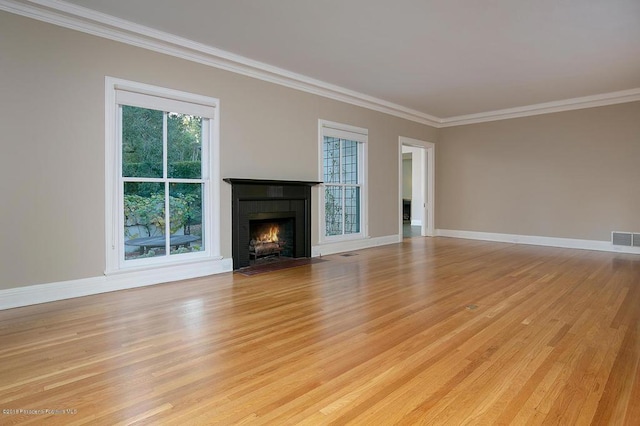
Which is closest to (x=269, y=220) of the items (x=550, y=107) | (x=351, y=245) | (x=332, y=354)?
(x=351, y=245)

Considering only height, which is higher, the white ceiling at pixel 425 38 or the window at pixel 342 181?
the white ceiling at pixel 425 38

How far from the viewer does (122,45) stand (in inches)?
156

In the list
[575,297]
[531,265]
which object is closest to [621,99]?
[531,265]

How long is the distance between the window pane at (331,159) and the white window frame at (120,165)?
2.16 meters

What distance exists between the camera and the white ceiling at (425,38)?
354 centimetres

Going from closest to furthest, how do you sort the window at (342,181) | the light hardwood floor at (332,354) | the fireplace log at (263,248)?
the light hardwood floor at (332,354), the fireplace log at (263,248), the window at (342,181)

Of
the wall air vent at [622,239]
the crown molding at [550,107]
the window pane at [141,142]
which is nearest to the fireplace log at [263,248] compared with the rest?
the window pane at [141,142]

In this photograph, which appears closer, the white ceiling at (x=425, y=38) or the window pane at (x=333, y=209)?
the white ceiling at (x=425, y=38)

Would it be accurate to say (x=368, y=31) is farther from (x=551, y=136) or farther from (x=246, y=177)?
(x=551, y=136)

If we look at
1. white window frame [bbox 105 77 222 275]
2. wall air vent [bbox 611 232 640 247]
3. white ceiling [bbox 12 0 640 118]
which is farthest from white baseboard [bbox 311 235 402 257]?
wall air vent [bbox 611 232 640 247]

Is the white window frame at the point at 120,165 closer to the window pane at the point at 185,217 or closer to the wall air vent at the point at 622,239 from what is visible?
the window pane at the point at 185,217

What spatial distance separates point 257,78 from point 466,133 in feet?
18.0

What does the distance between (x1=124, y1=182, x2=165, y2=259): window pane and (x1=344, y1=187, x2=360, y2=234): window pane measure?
3.44 meters

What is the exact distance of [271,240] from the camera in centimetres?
574
